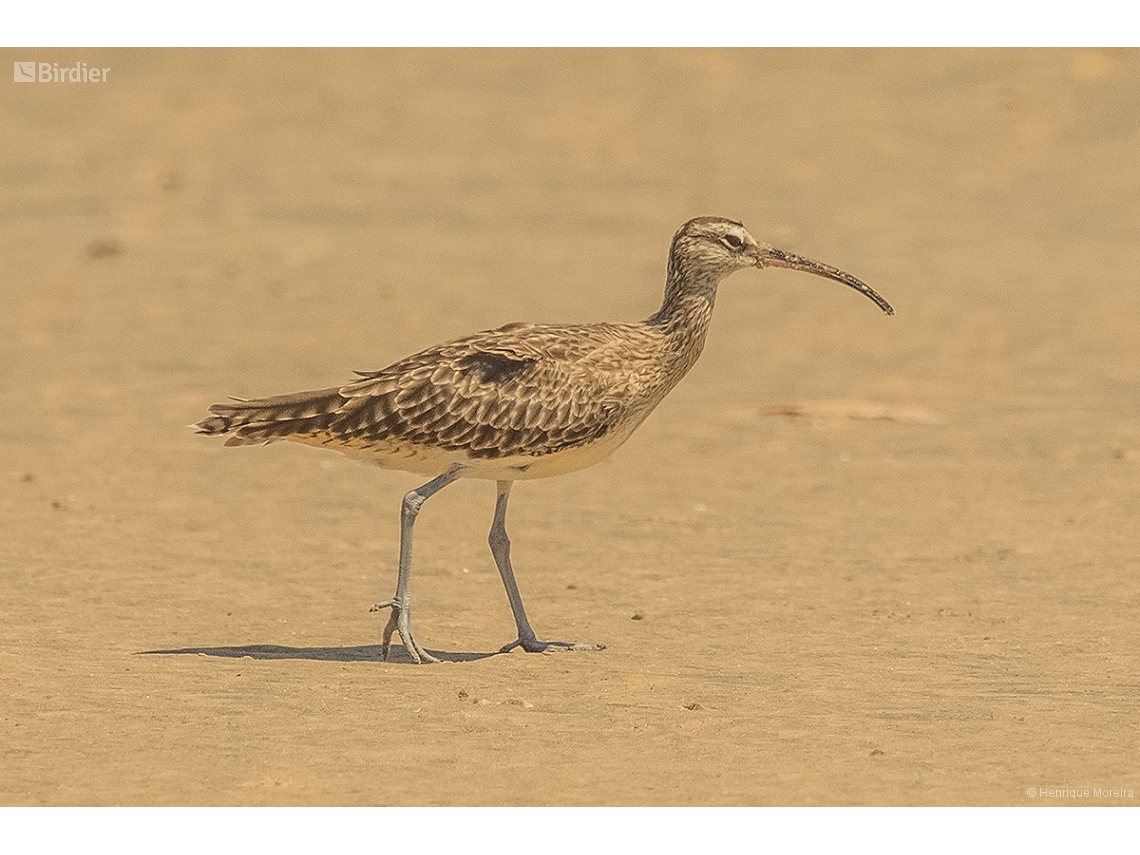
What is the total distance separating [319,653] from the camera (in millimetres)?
10359

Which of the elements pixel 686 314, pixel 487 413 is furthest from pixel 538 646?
pixel 686 314

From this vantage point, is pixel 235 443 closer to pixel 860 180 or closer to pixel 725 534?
pixel 725 534

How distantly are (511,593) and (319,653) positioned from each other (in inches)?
40.0

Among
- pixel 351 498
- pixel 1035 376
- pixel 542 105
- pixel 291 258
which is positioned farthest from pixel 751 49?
pixel 351 498

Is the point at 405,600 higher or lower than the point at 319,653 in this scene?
higher

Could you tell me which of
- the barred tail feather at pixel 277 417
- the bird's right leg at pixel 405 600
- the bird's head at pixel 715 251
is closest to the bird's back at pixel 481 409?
the barred tail feather at pixel 277 417

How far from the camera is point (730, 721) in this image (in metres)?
8.91

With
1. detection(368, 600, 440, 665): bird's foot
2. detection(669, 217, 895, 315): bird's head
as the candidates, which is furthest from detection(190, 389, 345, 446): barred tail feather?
detection(669, 217, 895, 315): bird's head

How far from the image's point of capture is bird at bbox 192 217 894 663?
10.1 meters

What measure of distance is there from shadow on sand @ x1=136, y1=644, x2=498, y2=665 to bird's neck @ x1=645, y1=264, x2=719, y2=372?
188 centimetres

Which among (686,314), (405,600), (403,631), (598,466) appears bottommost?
(403,631)

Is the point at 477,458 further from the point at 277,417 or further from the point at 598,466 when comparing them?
the point at 598,466

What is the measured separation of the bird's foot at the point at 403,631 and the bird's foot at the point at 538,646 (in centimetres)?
48
